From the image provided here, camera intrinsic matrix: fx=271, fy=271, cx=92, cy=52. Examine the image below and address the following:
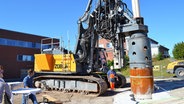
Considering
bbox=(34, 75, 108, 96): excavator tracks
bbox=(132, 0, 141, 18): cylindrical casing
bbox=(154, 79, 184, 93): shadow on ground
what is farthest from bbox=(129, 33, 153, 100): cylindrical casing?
bbox=(34, 75, 108, 96): excavator tracks

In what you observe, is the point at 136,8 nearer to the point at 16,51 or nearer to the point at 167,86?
the point at 167,86

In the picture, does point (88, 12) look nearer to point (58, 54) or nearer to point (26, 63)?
point (58, 54)

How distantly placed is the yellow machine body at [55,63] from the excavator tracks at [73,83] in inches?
20.5

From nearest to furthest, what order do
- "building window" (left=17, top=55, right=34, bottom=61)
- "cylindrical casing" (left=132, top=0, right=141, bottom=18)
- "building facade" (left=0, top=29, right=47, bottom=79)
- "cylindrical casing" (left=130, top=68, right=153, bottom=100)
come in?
1. "cylindrical casing" (left=130, top=68, right=153, bottom=100)
2. "cylindrical casing" (left=132, top=0, right=141, bottom=18)
3. "building facade" (left=0, top=29, right=47, bottom=79)
4. "building window" (left=17, top=55, right=34, bottom=61)

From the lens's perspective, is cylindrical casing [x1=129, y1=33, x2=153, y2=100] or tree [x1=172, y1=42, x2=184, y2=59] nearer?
cylindrical casing [x1=129, y1=33, x2=153, y2=100]

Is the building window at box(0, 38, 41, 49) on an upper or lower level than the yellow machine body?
upper

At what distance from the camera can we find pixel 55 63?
57.5 feet

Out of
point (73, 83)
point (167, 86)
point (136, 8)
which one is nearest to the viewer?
point (136, 8)

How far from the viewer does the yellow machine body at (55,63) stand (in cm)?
1666

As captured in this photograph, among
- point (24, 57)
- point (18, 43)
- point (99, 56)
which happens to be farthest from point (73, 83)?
point (24, 57)

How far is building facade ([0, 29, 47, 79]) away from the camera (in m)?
42.7

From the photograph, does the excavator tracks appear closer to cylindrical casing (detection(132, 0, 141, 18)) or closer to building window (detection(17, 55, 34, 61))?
cylindrical casing (detection(132, 0, 141, 18))

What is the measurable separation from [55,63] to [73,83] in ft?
5.89

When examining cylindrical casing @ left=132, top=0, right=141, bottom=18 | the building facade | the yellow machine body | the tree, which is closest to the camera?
cylindrical casing @ left=132, top=0, right=141, bottom=18
